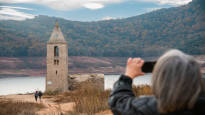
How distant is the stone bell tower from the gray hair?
22.4 metres

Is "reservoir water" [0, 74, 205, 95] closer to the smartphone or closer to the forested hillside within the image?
the smartphone

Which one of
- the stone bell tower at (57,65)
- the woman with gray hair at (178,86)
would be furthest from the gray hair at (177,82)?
the stone bell tower at (57,65)

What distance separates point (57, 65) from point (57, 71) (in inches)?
24.4

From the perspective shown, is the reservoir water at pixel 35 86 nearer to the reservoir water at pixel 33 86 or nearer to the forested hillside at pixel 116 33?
the reservoir water at pixel 33 86

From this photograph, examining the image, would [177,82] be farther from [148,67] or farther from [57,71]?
[57,71]

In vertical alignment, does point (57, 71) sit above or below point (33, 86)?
above

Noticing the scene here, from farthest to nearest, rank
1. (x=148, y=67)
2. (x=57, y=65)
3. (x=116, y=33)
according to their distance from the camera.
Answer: (x=116, y=33)
(x=57, y=65)
(x=148, y=67)

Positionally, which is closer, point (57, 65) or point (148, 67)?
point (148, 67)

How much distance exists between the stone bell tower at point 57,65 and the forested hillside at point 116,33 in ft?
128

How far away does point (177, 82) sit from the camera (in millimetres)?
1303

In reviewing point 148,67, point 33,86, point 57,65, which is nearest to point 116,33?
point 33,86

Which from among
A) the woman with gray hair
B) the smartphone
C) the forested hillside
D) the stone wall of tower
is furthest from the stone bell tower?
the forested hillside

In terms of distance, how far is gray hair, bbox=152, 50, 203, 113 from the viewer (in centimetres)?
130

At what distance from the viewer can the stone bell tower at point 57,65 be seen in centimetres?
2350
